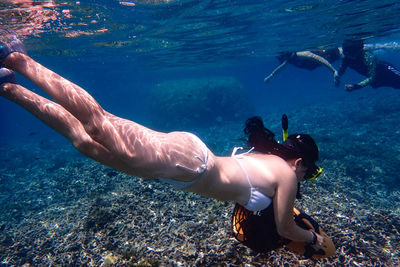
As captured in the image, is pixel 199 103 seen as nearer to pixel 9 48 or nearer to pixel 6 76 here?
pixel 9 48

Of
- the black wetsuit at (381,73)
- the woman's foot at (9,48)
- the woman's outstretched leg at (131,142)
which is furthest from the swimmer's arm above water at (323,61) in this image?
the woman's foot at (9,48)

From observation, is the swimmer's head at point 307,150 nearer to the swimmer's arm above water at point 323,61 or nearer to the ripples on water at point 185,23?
the swimmer's arm above water at point 323,61

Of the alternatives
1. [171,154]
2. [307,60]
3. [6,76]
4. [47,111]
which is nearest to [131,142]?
[171,154]

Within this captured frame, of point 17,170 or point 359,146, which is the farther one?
point 17,170

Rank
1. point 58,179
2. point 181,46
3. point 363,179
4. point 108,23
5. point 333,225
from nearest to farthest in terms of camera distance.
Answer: point 333,225, point 363,179, point 58,179, point 108,23, point 181,46

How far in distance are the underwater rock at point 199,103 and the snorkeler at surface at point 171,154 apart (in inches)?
957

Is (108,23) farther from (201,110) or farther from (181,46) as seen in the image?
(201,110)

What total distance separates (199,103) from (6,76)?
83.1 ft

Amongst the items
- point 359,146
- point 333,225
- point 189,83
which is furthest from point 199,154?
point 189,83

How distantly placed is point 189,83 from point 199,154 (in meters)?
27.6

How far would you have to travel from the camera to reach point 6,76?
312 centimetres

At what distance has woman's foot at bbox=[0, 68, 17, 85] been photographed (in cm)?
307

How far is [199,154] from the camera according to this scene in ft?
8.79

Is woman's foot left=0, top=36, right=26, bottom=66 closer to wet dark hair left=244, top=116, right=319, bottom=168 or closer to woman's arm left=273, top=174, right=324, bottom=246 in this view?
wet dark hair left=244, top=116, right=319, bottom=168
